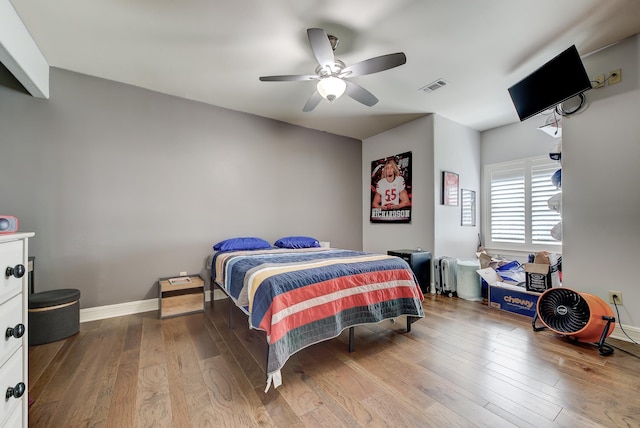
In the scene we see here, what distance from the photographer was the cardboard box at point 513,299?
9.43 feet

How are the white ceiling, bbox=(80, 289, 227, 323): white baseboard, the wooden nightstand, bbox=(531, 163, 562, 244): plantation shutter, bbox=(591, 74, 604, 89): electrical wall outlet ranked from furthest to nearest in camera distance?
bbox=(531, 163, 562, 244): plantation shutter → the wooden nightstand → bbox=(80, 289, 227, 323): white baseboard → bbox=(591, 74, 604, 89): electrical wall outlet → the white ceiling

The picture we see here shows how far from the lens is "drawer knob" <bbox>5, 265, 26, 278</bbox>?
3.02 feet

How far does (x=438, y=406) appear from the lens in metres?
1.50

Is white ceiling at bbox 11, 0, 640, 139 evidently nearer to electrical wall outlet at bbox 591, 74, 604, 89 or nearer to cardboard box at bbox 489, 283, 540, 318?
electrical wall outlet at bbox 591, 74, 604, 89

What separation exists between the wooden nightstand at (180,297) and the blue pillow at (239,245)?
47cm

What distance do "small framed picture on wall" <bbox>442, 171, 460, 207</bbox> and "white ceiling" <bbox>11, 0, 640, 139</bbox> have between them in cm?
121

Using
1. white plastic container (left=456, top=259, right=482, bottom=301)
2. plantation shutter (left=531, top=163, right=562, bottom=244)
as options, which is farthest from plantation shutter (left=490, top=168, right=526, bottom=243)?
white plastic container (left=456, top=259, right=482, bottom=301)

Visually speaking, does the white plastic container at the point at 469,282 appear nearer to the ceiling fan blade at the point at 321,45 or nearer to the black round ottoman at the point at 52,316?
the ceiling fan blade at the point at 321,45

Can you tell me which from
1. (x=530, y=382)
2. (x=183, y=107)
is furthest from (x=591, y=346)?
(x=183, y=107)

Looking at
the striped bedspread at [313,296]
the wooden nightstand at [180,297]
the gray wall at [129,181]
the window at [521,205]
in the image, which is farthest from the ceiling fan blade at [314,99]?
the window at [521,205]

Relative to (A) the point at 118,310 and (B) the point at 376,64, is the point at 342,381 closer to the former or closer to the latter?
(B) the point at 376,64

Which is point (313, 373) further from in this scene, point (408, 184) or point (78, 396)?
point (408, 184)

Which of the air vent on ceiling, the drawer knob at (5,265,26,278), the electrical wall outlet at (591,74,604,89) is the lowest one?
the drawer knob at (5,265,26,278)

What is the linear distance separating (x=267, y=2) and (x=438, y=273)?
150 inches
